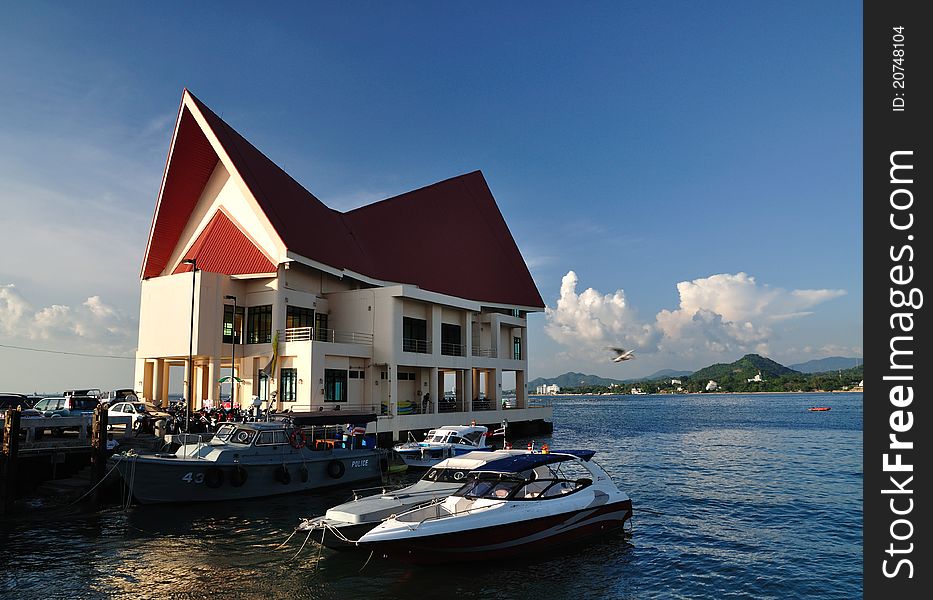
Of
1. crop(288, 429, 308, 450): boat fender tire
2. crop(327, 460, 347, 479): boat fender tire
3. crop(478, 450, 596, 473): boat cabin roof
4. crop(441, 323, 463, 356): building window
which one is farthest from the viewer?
crop(441, 323, 463, 356): building window

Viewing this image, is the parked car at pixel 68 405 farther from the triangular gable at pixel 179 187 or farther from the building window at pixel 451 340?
the building window at pixel 451 340

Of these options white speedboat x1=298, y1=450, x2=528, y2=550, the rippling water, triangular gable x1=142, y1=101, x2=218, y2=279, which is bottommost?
the rippling water

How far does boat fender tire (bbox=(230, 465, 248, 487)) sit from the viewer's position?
76.3ft

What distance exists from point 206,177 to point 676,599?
1653 inches

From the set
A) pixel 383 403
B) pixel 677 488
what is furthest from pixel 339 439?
pixel 677 488

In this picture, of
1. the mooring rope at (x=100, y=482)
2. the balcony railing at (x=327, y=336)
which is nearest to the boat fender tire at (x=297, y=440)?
the mooring rope at (x=100, y=482)

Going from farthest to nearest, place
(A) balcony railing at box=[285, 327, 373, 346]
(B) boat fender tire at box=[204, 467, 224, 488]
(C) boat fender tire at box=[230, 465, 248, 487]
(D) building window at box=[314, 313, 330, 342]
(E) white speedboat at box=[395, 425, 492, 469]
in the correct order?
(D) building window at box=[314, 313, 330, 342]
(A) balcony railing at box=[285, 327, 373, 346]
(E) white speedboat at box=[395, 425, 492, 469]
(C) boat fender tire at box=[230, 465, 248, 487]
(B) boat fender tire at box=[204, 467, 224, 488]

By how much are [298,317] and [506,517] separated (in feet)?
101

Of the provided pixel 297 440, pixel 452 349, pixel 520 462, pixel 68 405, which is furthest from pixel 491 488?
pixel 452 349

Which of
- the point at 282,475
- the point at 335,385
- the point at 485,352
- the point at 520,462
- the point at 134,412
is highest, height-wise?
the point at 485,352

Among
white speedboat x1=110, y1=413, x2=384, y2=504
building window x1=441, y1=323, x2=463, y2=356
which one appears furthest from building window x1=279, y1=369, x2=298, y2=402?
building window x1=441, y1=323, x2=463, y2=356

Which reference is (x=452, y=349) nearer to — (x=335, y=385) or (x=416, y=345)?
(x=416, y=345)

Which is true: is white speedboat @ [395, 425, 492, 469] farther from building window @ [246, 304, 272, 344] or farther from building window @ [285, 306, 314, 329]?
building window @ [246, 304, 272, 344]

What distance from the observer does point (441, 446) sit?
108 feet
